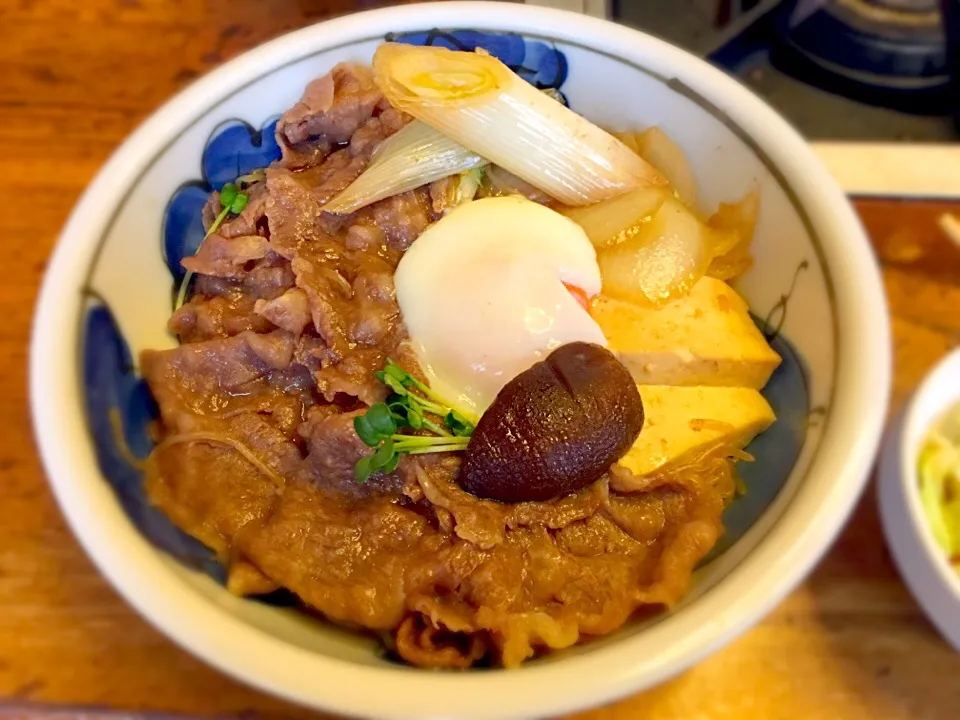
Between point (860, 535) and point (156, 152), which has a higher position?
point (156, 152)

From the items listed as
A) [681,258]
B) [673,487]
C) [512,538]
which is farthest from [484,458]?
[681,258]

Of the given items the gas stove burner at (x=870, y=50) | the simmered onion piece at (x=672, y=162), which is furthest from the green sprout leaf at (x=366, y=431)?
the gas stove burner at (x=870, y=50)

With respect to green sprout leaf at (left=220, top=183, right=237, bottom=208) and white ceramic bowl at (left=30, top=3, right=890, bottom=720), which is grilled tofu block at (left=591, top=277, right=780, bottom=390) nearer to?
white ceramic bowl at (left=30, top=3, right=890, bottom=720)

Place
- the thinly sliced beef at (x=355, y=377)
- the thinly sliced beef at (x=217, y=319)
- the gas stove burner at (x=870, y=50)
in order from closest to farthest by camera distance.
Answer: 1. the thinly sliced beef at (x=355, y=377)
2. the thinly sliced beef at (x=217, y=319)
3. the gas stove burner at (x=870, y=50)

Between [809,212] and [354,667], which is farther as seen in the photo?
[809,212]

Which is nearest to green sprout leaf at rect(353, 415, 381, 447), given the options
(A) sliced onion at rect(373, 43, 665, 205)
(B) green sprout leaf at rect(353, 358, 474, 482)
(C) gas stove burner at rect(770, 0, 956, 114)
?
(B) green sprout leaf at rect(353, 358, 474, 482)

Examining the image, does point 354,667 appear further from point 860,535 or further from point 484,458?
point 860,535

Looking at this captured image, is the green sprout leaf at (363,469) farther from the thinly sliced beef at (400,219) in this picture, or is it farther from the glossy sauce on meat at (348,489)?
the thinly sliced beef at (400,219)
